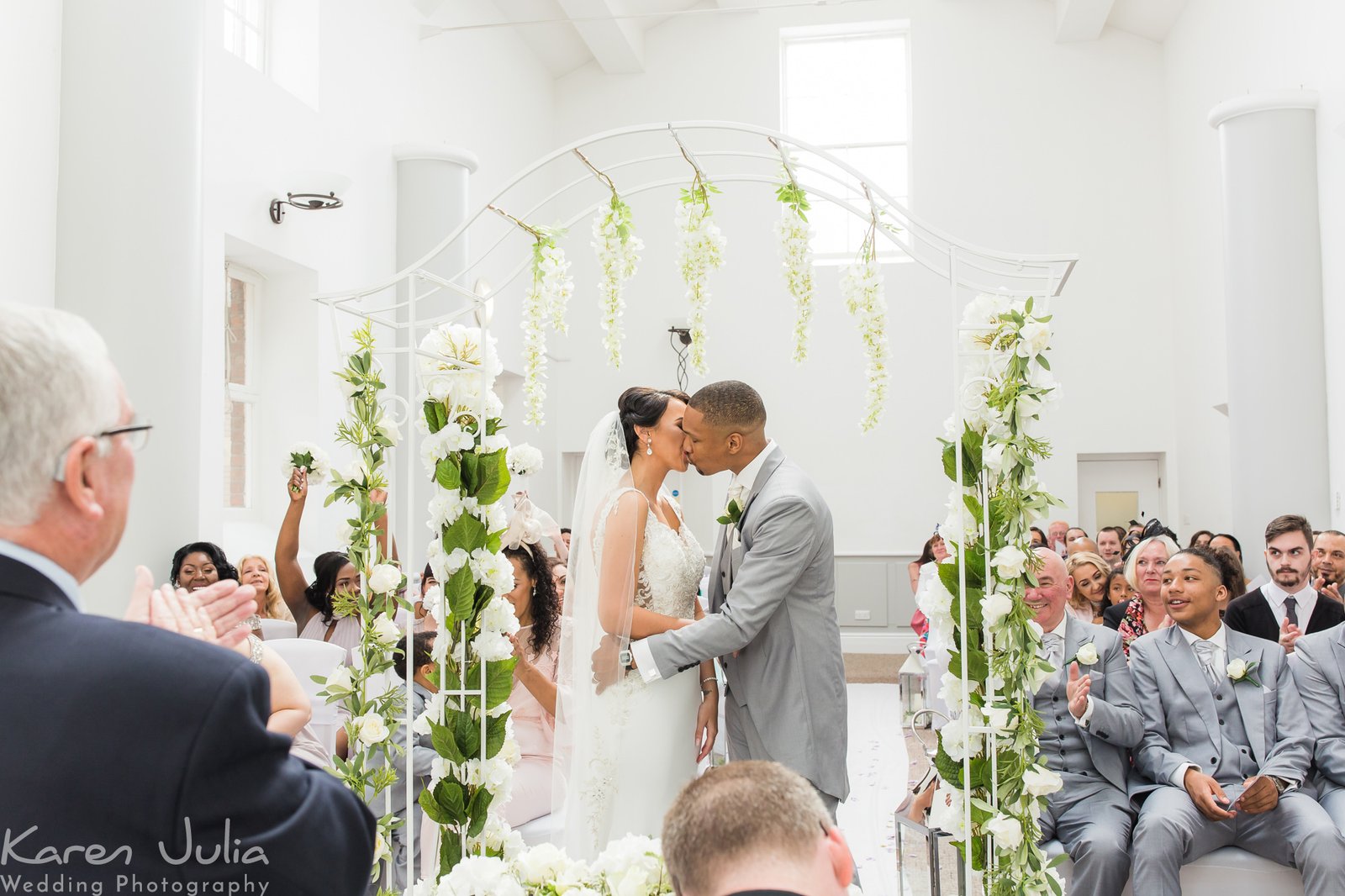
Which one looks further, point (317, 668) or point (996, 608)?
point (317, 668)

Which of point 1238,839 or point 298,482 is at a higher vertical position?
point 298,482

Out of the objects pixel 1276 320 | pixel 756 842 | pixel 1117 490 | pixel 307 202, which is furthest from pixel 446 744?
pixel 1117 490

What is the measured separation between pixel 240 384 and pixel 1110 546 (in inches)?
277

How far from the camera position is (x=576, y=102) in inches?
487

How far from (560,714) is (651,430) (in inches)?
37.9

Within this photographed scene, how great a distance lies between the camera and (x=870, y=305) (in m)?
3.28

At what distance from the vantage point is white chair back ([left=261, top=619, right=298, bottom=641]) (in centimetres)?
476

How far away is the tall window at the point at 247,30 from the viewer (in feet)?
22.1

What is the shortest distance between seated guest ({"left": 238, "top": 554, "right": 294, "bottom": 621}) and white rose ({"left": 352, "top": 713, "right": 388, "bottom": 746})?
1.99 m

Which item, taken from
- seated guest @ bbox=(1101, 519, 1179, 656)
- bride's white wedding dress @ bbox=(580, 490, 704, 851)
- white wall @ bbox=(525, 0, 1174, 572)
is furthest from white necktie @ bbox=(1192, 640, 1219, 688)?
white wall @ bbox=(525, 0, 1174, 572)

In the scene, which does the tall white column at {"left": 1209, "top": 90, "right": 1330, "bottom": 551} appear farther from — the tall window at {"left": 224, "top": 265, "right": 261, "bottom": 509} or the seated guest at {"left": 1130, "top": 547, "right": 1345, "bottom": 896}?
the tall window at {"left": 224, "top": 265, "right": 261, "bottom": 509}

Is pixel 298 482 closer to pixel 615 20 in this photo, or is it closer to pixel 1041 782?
pixel 1041 782

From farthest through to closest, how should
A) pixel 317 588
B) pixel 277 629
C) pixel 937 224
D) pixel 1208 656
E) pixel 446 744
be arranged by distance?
pixel 937 224
pixel 317 588
pixel 277 629
pixel 1208 656
pixel 446 744

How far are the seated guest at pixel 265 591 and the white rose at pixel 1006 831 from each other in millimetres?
3507
